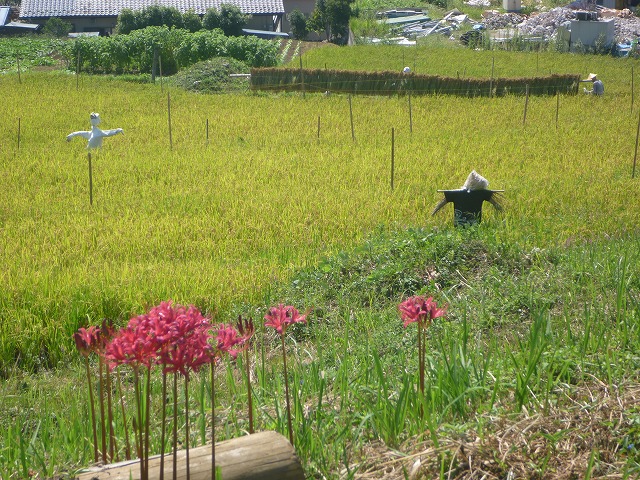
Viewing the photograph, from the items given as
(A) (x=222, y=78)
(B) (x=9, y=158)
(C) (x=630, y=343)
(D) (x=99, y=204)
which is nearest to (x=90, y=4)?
(A) (x=222, y=78)

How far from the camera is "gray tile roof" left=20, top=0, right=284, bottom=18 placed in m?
33.3

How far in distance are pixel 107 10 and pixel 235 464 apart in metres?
33.7

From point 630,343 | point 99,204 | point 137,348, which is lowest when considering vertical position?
point 99,204

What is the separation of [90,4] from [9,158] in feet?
80.3

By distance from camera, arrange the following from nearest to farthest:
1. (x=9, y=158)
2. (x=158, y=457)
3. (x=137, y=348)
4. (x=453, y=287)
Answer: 1. (x=137, y=348)
2. (x=158, y=457)
3. (x=453, y=287)
4. (x=9, y=158)

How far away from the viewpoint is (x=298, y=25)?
3288 cm

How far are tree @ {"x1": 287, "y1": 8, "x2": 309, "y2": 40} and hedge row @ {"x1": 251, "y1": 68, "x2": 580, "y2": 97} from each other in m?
13.6

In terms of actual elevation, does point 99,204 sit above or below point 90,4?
below

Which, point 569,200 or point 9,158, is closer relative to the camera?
point 569,200

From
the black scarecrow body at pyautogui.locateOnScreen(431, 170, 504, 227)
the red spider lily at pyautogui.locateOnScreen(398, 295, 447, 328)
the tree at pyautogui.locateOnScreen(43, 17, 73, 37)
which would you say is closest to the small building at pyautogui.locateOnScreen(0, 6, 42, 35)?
the tree at pyautogui.locateOnScreen(43, 17, 73, 37)

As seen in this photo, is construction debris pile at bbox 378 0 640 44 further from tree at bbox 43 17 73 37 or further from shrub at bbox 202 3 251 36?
tree at bbox 43 17 73 37

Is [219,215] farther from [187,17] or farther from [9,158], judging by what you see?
[187,17]

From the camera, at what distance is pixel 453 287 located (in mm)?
5473

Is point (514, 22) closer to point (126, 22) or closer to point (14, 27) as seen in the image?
point (126, 22)
